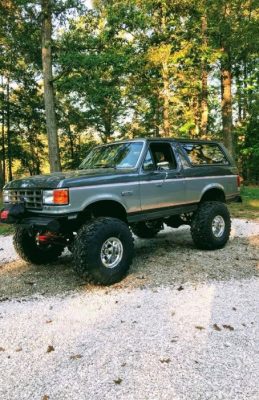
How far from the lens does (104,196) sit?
572 cm

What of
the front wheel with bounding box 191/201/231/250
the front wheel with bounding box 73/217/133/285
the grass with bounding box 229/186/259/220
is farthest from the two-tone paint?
the grass with bounding box 229/186/259/220

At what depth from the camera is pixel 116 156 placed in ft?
22.1

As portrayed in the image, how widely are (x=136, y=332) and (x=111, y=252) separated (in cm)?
178

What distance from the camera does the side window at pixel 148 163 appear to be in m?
6.51

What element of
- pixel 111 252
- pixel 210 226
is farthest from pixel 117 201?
pixel 210 226

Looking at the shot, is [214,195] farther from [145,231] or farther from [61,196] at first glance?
[61,196]

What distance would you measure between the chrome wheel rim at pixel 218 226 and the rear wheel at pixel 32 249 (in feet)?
10.3

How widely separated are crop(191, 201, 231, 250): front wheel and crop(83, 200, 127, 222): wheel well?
186 cm

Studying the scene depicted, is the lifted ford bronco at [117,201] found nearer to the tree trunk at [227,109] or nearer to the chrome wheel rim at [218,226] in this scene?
the chrome wheel rim at [218,226]

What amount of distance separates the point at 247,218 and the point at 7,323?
9.05m

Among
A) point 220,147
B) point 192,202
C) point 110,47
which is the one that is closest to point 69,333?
point 192,202

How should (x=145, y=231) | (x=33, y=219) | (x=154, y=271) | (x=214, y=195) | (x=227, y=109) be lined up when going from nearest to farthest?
(x=33, y=219)
(x=154, y=271)
(x=214, y=195)
(x=145, y=231)
(x=227, y=109)

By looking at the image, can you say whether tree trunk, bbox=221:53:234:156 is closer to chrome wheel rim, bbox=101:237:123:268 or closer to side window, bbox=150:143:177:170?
side window, bbox=150:143:177:170

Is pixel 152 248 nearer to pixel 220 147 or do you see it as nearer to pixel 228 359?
pixel 220 147
